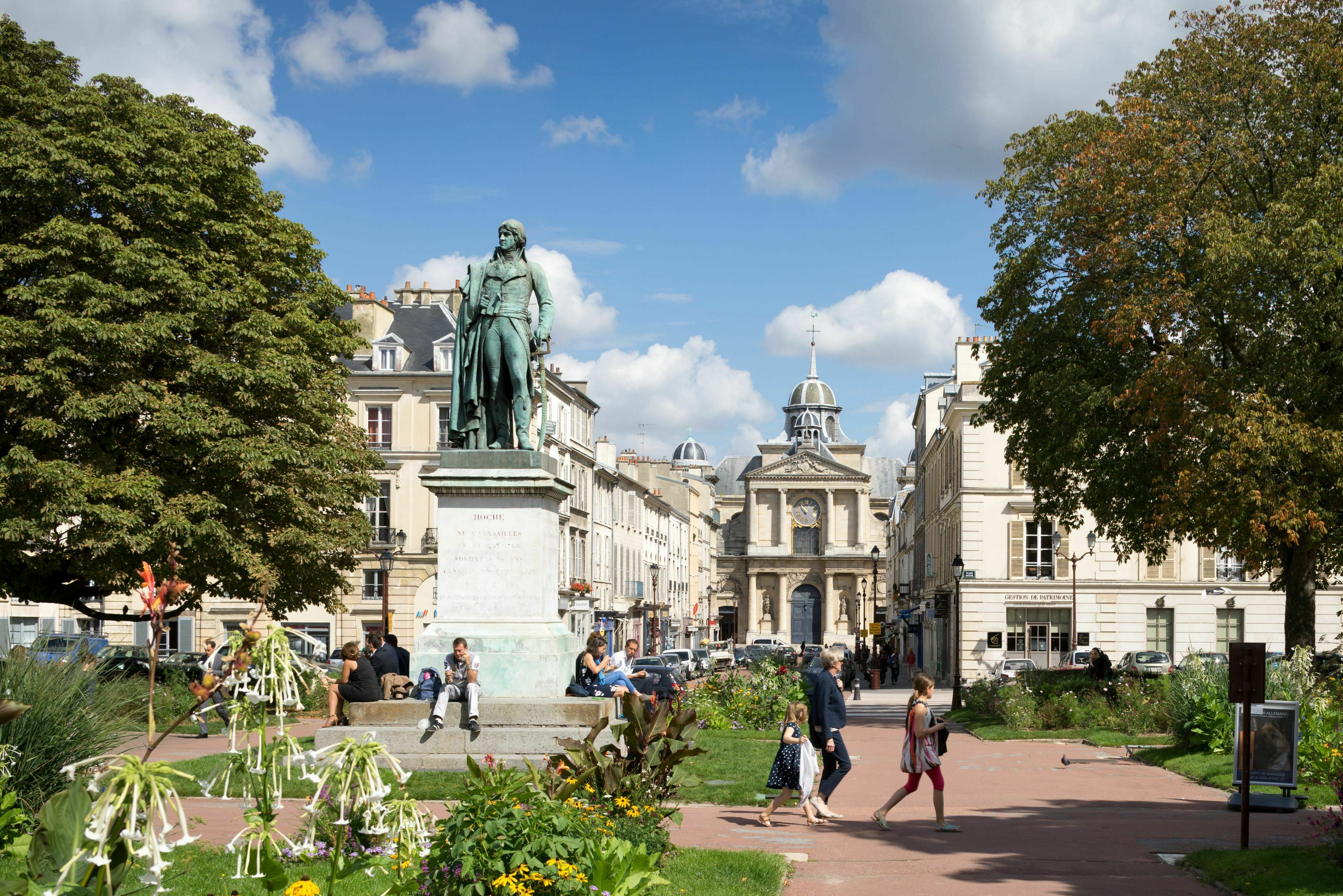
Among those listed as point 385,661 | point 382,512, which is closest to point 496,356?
point 385,661

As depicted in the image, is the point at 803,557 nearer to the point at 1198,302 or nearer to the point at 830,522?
the point at 830,522

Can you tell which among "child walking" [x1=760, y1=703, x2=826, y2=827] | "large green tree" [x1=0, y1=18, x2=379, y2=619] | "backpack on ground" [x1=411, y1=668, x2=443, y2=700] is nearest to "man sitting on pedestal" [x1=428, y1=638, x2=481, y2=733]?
"backpack on ground" [x1=411, y1=668, x2=443, y2=700]

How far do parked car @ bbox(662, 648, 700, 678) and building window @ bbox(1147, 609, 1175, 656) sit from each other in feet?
53.0

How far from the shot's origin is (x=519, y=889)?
5309 mm

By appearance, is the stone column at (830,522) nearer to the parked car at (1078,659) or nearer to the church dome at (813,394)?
the church dome at (813,394)

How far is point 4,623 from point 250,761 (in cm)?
4253

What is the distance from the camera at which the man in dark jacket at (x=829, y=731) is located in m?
12.4

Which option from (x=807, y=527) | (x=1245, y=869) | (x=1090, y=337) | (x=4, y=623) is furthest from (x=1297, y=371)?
(x=807, y=527)

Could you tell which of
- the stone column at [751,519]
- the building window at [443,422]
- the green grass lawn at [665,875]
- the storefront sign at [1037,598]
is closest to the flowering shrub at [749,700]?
the green grass lawn at [665,875]

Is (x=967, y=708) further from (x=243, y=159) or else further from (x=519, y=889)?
(x=519, y=889)

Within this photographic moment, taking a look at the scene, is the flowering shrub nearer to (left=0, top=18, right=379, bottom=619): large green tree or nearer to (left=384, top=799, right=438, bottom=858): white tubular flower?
(left=0, top=18, right=379, bottom=619): large green tree

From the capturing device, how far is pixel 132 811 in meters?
2.94

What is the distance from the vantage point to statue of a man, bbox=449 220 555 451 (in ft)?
46.3

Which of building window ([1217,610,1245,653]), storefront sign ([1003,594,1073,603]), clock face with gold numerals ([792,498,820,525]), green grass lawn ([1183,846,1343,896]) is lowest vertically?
building window ([1217,610,1245,653])
